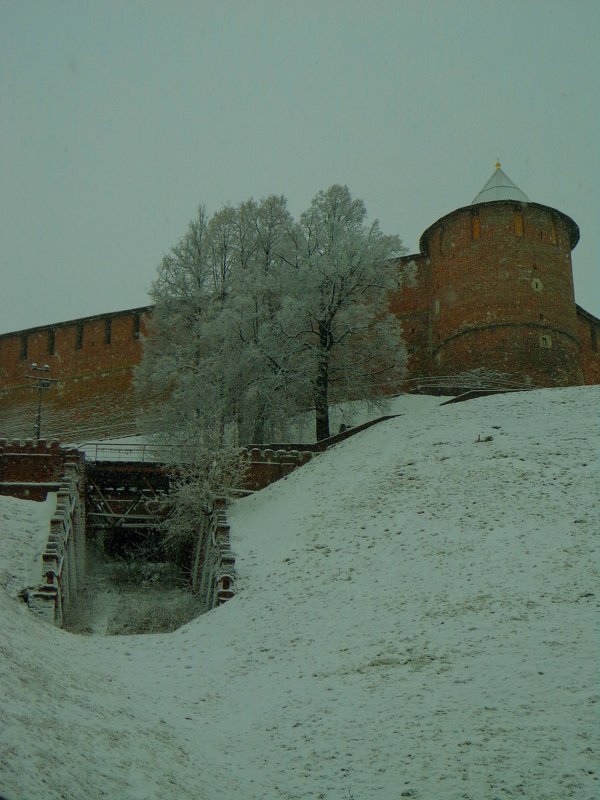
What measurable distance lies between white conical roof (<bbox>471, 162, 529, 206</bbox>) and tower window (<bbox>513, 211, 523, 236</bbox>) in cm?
61

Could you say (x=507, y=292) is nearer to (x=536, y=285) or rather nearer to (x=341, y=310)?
(x=536, y=285)

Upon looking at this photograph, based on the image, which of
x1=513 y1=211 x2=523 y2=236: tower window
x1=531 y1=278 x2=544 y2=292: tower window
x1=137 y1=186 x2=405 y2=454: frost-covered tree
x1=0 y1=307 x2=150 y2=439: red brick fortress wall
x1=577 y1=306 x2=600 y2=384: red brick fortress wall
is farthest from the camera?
x1=0 y1=307 x2=150 y2=439: red brick fortress wall

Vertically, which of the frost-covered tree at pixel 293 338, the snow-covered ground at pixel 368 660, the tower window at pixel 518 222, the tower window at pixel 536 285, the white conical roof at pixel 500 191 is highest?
the white conical roof at pixel 500 191

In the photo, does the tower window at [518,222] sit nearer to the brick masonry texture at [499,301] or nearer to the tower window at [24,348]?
the brick masonry texture at [499,301]

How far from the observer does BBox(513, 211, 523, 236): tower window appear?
108 feet

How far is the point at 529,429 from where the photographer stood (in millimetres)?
21625

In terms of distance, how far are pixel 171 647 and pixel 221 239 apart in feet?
64.9

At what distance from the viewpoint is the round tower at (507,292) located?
105ft

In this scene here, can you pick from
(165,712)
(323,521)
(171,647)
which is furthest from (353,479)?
(165,712)

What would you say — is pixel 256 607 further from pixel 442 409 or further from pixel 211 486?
pixel 442 409

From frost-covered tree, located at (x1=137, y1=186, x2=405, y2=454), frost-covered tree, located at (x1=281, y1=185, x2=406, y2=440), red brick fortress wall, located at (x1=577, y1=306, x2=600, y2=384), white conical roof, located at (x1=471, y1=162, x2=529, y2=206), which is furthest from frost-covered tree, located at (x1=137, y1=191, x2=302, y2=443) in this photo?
red brick fortress wall, located at (x1=577, y1=306, x2=600, y2=384)

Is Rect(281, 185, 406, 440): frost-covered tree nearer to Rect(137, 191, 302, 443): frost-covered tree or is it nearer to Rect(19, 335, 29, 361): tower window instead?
Rect(137, 191, 302, 443): frost-covered tree

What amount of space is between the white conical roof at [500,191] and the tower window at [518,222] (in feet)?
2.00

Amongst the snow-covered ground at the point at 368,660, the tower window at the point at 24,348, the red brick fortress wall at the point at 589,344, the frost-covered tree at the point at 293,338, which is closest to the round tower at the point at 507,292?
the red brick fortress wall at the point at 589,344
